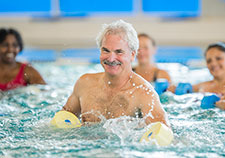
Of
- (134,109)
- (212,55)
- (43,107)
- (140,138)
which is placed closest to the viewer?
(140,138)

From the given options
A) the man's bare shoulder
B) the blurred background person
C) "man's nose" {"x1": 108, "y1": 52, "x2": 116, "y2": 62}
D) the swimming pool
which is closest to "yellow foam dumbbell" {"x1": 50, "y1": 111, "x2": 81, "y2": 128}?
the swimming pool

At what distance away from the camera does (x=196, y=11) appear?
9.63m

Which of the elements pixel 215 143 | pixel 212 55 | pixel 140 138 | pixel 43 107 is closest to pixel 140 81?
pixel 140 138

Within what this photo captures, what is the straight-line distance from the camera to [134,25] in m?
9.55

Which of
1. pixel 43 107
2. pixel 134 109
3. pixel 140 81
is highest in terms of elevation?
pixel 140 81

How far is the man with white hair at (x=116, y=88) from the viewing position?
3.03 m

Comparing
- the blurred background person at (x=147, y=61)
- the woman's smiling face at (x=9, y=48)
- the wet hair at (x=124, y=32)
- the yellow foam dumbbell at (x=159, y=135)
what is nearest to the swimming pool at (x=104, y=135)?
the yellow foam dumbbell at (x=159, y=135)

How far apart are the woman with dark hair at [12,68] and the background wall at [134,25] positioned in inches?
157

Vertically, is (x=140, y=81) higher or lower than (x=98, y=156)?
higher

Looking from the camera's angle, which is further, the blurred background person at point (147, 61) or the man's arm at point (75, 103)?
the blurred background person at point (147, 61)

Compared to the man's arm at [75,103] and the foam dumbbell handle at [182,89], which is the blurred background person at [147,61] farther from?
the man's arm at [75,103]

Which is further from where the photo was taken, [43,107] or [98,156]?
[43,107]

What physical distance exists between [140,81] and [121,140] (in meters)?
0.53

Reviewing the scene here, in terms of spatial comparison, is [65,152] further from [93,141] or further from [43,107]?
[43,107]
